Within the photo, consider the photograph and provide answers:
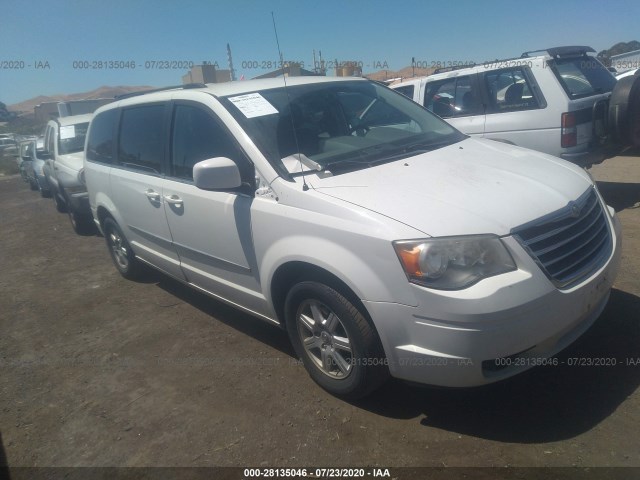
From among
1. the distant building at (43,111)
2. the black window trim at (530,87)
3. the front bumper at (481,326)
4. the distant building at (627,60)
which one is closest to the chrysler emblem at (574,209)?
the front bumper at (481,326)

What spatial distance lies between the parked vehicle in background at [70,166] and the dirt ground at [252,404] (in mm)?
3449

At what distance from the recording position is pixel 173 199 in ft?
12.2

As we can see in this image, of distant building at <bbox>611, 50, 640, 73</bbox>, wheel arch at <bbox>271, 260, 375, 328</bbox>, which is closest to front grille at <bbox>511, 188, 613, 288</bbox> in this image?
wheel arch at <bbox>271, 260, 375, 328</bbox>

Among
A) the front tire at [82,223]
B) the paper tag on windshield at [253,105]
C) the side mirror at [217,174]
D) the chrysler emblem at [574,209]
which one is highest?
the paper tag on windshield at [253,105]

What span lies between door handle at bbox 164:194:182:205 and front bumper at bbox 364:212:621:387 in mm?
1885

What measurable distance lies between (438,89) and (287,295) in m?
5.29

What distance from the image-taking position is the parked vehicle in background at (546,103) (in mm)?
5785

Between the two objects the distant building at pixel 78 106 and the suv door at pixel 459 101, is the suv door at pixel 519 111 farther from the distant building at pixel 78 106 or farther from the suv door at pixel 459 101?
the distant building at pixel 78 106

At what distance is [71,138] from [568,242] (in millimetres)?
8881

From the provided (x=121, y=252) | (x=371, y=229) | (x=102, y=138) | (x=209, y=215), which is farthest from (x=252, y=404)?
(x=102, y=138)

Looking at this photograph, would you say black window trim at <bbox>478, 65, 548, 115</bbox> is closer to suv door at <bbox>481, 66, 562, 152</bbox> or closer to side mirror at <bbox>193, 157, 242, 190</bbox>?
suv door at <bbox>481, 66, 562, 152</bbox>

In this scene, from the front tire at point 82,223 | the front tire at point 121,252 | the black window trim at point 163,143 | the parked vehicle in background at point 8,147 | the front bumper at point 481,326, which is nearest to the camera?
the front bumper at point 481,326

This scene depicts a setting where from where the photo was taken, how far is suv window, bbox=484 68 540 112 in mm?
6051

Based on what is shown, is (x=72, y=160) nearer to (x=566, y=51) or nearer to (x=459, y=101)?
(x=459, y=101)
